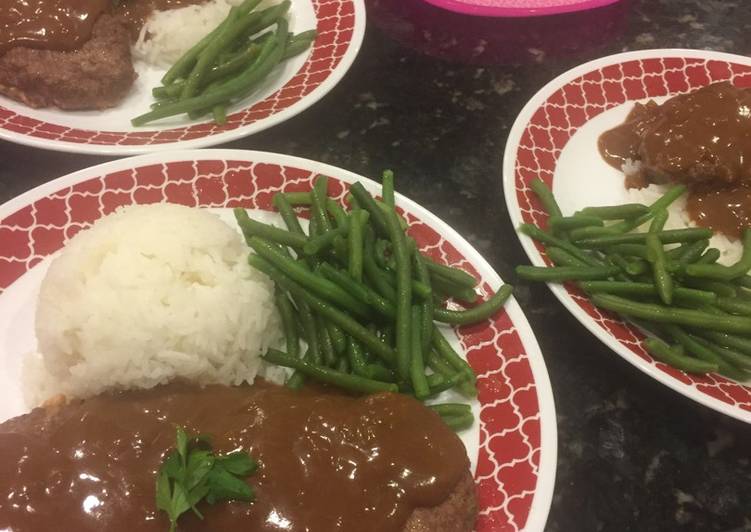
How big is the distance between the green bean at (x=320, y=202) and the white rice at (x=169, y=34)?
150 centimetres

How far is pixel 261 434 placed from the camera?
6.61 ft

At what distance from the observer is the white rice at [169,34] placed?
3744mm

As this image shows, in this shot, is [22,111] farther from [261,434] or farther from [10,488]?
[261,434]

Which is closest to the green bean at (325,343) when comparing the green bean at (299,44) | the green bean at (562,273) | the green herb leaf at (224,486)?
the green herb leaf at (224,486)

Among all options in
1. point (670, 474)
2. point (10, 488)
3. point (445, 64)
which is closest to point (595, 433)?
point (670, 474)

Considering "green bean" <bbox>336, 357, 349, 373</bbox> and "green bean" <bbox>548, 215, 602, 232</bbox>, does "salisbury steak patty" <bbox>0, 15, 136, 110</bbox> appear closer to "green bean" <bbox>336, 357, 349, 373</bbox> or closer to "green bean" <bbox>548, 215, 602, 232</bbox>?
"green bean" <bbox>336, 357, 349, 373</bbox>

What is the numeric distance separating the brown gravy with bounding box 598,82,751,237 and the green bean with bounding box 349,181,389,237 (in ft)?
5.27

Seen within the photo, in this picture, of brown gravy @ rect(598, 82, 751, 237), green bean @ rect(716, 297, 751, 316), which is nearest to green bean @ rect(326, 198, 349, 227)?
green bean @ rect(716, 297, 751, 316)

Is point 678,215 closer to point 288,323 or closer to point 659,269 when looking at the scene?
point 659,269

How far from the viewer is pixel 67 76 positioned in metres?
3.37

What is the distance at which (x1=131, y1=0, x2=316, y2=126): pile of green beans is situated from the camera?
3396 mm

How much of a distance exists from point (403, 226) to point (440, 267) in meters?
0.26

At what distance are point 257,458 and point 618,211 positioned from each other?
6.71 feet

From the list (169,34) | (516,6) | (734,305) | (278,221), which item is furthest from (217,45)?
(734,305)
